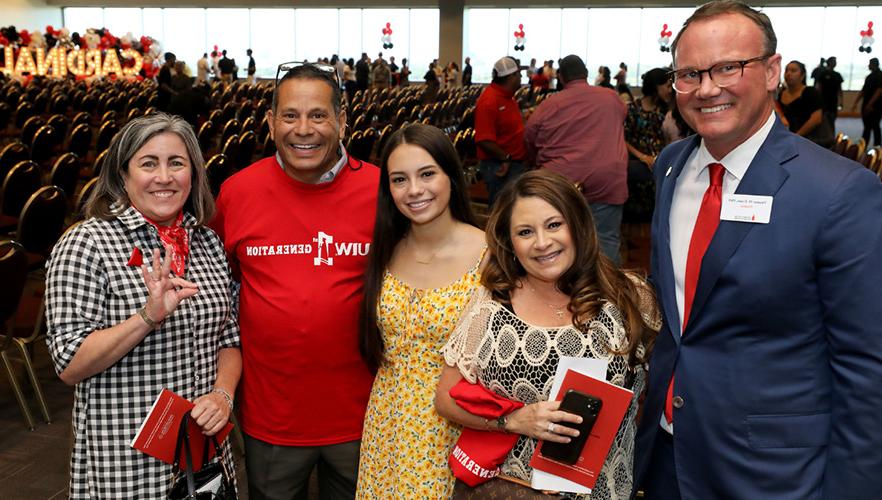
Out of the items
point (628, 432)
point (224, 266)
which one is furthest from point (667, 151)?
point (224, 266)

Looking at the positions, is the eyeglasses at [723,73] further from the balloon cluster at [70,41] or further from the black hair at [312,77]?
the balloon cluster at [70,41]

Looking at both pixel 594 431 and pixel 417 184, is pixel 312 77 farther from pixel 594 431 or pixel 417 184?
pixel 594 431

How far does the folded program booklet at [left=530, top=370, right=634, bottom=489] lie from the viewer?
1.65 metres

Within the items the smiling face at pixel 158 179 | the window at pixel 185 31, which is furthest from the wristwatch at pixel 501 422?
the window at pixel 185 31

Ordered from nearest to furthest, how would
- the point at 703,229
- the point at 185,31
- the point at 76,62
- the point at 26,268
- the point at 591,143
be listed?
the point at 703,229 → the point at 26,268 → the point at 591,143 → the point at 76,62 → the point at 185,31

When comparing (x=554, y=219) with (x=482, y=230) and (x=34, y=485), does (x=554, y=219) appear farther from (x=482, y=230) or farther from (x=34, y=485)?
(x=34, y=485)

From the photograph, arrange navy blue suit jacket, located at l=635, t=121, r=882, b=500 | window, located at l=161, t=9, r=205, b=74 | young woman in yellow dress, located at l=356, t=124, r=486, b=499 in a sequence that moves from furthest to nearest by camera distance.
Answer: window, located at l=161, t=9, r=205, b=74 → young woman in yellow dress, located at l=356, t=124, r=486, b=499 → navy blue suit jacket, located at l=635, t=121, r=882, b=500

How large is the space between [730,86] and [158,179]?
1330mm

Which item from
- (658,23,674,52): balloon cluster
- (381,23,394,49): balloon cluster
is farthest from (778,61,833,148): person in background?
(381,23,394,49): balloon cluster

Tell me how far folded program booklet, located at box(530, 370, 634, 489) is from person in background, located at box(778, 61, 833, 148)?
6.85 meters

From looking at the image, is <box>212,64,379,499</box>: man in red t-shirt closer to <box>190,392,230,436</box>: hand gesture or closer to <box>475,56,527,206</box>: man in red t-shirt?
<box>190,392,230,436</box>: hand gesture

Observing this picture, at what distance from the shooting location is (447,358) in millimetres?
1809

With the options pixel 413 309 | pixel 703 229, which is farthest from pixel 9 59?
pixel 703 229

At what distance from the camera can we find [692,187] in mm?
1702
